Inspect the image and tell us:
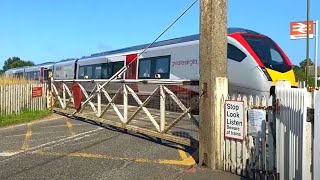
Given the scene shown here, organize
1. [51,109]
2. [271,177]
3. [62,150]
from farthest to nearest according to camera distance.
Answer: [51,109]
[62,150]
[271,177]

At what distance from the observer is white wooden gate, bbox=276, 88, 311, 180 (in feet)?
14.1

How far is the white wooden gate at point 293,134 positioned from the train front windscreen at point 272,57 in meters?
9.13

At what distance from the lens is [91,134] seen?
11445 millimetres

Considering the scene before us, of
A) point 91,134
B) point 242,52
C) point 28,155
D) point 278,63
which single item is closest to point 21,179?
point 28,155

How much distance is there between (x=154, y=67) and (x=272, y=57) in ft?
19.3

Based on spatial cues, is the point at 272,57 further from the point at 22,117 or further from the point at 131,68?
→ the point at 22,117

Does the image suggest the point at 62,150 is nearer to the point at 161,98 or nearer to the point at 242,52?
the point at 161,98

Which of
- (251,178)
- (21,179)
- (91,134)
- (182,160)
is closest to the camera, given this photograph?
(251,178)

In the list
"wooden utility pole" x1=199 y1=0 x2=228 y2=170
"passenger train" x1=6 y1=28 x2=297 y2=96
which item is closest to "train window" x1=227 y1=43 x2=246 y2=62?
"passenger train" x1=6 y1=28 x2=297 y2=96

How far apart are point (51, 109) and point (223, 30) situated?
13.1m

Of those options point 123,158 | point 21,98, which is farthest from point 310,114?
point 21,98

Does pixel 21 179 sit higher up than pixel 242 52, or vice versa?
pixel 242 52

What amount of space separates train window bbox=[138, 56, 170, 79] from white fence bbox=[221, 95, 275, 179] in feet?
37.3

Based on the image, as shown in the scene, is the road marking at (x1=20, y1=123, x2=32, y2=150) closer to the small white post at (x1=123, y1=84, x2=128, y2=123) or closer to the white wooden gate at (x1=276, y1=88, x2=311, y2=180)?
the small white post at (x1=123, y1=84, x2=128, y2=123)
